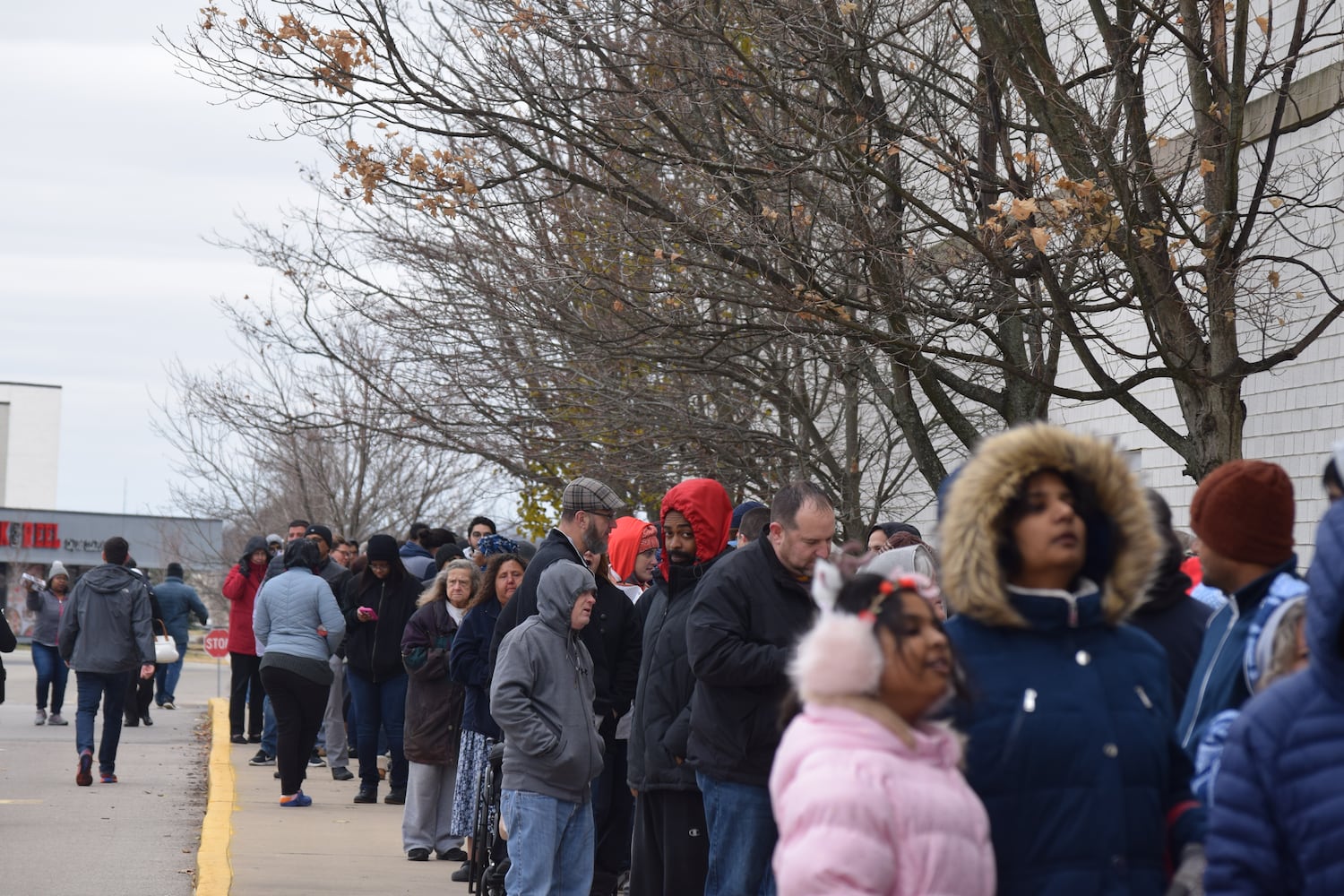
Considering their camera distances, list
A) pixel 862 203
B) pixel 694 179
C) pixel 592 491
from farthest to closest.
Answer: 1. pixel 694 179
2. pixel 862 203
3. pixel 592 491

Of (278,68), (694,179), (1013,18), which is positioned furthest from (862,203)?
(278,68)

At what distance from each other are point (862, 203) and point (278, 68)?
429cm

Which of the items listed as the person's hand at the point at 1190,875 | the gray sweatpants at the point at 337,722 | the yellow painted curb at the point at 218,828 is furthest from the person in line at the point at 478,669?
the person's hand at the point at 1190,875

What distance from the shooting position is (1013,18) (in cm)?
984

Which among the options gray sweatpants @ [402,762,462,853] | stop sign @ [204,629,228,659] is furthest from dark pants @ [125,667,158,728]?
gray sweatpants @ [402,762,462,853]

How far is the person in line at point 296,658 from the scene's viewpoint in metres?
13.1

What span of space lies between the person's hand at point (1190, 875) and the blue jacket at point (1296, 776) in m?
0.24

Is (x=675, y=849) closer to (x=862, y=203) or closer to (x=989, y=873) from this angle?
(x=989, y=873)

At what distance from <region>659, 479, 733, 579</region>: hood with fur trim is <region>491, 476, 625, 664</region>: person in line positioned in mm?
753

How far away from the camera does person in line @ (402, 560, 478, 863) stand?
11.0 metres

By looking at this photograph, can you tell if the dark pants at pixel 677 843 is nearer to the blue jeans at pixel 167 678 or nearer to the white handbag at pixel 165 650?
the white handbag at pixel 165 650

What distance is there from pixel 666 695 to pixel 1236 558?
322 cm

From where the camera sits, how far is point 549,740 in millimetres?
7223

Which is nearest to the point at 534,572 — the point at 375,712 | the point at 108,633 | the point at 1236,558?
the point at 1236,558
